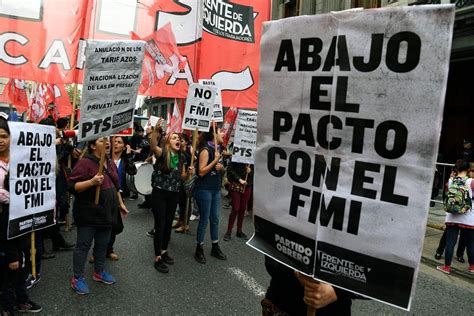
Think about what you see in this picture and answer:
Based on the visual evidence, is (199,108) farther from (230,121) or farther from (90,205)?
(230,121)

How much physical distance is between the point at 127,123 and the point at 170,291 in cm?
200

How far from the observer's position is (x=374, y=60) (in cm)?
147

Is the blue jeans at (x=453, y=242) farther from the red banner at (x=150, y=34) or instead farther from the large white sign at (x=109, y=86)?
the large white sign at (x=109, y=86)

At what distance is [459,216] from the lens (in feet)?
18.1

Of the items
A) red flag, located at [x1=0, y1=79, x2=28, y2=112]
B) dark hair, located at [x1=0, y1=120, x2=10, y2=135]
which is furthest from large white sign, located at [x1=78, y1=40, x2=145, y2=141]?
red flag, located at [x1=0, y1=79, x2=28, y2=112]

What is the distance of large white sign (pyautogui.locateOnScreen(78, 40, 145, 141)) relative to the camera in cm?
369

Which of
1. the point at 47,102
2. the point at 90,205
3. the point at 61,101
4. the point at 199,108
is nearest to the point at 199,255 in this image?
the point at 90,205

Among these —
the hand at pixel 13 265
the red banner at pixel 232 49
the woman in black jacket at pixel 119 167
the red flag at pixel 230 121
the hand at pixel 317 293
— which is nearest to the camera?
the hand at pixel 317 293

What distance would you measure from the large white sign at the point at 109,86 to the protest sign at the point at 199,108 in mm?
1828

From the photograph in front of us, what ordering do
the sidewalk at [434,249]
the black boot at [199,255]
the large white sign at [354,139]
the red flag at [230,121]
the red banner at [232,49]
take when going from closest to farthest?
the large white sign at [354,139], the black boot at [199,255], the sidewalk at [434,249], the red banner at [232,49], the red flag at [230,121]

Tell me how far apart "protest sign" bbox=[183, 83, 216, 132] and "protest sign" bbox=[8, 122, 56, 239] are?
2.43m

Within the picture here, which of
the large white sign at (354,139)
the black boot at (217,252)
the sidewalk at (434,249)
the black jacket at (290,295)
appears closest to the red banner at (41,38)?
the black boot at (217,252)

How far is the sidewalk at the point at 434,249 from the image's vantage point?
5.57 metres

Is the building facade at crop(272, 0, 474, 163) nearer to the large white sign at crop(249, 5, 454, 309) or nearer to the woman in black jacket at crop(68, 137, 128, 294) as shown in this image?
the woman in black jacket at crop(68, 137, 128, 294)
